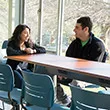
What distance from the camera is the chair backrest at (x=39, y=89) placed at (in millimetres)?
2025

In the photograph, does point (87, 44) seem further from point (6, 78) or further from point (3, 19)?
point (3, 19)

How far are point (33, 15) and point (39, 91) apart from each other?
3336mm

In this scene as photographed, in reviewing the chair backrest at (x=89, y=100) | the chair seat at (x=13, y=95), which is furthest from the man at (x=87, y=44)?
the chair backrest at (x=89, y=100)

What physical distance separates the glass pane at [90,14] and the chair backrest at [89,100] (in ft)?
8.74

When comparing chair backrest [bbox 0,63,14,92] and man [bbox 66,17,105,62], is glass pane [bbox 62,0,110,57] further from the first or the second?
chair backrest [bbox 0,63,14,92]

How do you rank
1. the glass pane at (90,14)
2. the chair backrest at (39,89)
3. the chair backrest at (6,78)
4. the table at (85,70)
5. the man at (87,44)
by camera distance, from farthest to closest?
1. the glass pane at (90,14)
2. the man at (87,44)
3. the chair backrest at (6,78)
4. the table at (85,70)
5. the chair backrest at (39,89)

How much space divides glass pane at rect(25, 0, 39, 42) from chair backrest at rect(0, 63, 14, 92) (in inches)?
107

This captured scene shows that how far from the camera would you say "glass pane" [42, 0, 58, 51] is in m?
4.85

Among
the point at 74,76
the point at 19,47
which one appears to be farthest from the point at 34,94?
the point at 19,47

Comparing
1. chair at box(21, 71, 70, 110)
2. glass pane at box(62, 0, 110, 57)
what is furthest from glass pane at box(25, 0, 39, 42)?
chair at box(21, 71, 70, 110)

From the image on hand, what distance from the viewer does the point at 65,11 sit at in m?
4.71

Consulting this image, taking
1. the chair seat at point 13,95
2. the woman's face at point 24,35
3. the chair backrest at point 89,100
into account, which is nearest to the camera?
the chair backrest at point 89,100

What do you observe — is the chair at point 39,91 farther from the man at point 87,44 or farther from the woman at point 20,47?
the man at point 87,44

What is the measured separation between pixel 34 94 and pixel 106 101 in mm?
722
